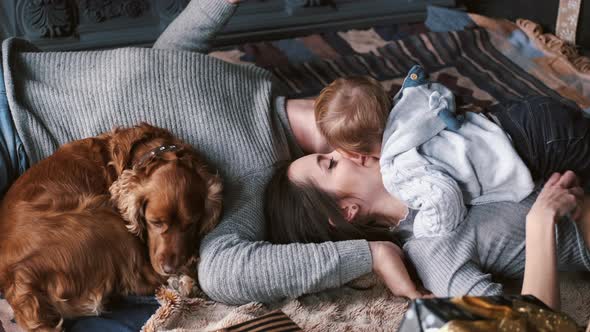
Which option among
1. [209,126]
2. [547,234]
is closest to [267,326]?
[547,234]

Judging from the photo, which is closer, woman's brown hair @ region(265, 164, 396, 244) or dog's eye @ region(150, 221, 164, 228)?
dog's eye @ region(150, 221, 164, 228)

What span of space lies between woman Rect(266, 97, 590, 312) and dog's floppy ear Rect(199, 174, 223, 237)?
0.19m

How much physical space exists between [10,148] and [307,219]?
0.89 metres

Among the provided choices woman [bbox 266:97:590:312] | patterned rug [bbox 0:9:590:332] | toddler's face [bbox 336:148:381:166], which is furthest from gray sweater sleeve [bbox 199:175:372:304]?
patterned rug [bbox 0:9:590:332]

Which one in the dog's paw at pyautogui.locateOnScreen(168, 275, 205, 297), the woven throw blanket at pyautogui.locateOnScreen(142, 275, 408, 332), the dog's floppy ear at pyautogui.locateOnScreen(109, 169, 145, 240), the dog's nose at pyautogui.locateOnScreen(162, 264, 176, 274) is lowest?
the woven throw blanket at pyautogui.locateOnScreen(142, 275, 408, 332)

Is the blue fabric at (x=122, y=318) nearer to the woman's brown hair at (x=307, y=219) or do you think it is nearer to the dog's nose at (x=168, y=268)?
the dog's nose at (x=168, y=268)

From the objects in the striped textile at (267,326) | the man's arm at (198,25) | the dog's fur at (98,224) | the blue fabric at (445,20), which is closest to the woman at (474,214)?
the dog's fur at (98,224)

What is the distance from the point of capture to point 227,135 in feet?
6.51

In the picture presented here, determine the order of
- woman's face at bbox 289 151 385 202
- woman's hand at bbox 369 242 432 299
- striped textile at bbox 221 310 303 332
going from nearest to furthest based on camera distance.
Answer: striped textile at bbox 221 310 303 332 → woman's hand at bbox 369 242 432 299 → woman's face at bbox 289 151 385 202

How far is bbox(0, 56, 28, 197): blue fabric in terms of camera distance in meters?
1.94

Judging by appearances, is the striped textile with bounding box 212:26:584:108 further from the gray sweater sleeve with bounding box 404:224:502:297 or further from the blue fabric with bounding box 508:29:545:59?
the gray sweater sleeve with bounding box 404:224:502:297

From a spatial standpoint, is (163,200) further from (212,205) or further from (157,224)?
(212,205)

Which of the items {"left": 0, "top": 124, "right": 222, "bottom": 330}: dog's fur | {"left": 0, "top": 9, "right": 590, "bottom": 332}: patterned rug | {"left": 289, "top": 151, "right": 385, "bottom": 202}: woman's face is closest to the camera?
{"left": 0, "top": 124, "right": 222, "bottom": 330}: dog's fur

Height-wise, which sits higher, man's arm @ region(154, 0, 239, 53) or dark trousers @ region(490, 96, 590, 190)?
man's arm @ region(154, 0, 239, 53)
